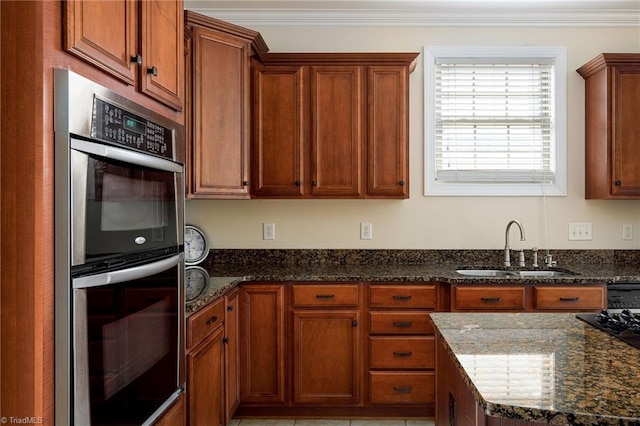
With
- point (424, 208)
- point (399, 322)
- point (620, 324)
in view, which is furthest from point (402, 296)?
point (620, 324)

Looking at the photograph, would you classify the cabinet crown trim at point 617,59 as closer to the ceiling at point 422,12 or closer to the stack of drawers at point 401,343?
the ceiling at point 422,12

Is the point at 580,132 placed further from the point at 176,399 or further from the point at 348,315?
the point at 176,399

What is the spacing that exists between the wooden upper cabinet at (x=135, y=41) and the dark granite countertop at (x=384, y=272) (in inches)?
42.0

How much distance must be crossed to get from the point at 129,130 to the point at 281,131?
68.5 inches

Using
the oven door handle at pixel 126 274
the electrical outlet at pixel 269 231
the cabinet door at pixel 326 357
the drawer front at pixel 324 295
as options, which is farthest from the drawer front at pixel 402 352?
the oven door handle at pixel 126 274

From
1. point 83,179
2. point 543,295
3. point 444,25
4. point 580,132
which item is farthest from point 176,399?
point 580,132

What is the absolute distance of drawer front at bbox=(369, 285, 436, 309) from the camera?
2.74 meters

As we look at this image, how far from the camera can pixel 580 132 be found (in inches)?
130

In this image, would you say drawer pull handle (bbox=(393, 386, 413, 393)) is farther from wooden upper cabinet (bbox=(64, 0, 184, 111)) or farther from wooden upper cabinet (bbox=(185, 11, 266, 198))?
wooden upper cabinet (bbox=(64, 0, 184, 111))

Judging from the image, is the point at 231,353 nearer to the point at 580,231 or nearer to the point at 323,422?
the point at 323,422

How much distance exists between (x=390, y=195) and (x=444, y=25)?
1373mm

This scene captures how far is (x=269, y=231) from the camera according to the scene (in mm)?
3297

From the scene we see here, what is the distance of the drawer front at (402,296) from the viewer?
108 inches

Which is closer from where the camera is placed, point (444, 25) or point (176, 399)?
point (176, 399)
